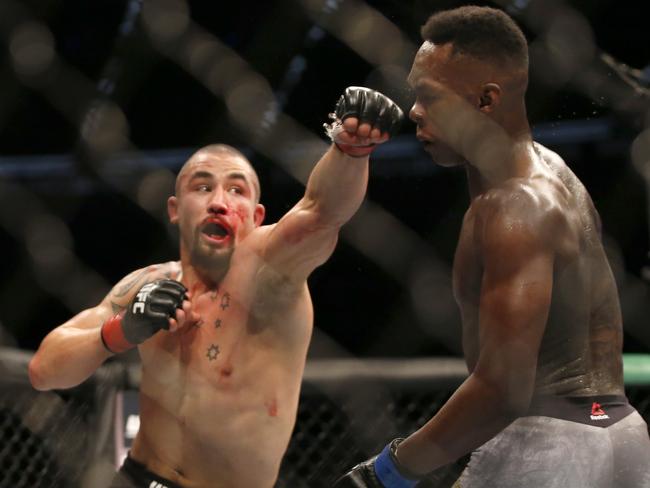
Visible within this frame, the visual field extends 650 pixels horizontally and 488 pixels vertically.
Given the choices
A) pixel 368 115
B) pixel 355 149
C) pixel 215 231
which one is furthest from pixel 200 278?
pixel 368 115

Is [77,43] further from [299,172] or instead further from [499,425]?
[499,425]

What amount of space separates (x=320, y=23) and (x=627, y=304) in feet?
4.82

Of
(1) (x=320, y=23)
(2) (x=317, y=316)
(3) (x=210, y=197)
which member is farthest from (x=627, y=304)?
(3) (x=210, y=197)

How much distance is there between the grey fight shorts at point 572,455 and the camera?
1.39 metres

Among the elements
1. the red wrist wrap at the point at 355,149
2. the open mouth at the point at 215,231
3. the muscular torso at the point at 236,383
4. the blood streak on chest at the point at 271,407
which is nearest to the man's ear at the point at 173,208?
the open mouth at the point at 215,231

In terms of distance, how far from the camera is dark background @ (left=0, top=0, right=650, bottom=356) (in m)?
3.40

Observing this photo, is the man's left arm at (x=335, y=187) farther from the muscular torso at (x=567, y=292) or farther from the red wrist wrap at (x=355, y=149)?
the muscular torso at (x=567, y=292)

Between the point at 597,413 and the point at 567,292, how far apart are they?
0.20 metres

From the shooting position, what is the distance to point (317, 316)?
362 cm

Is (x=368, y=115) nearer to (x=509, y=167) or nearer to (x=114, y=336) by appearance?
(x=509, y=167)

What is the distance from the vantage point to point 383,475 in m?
1.47

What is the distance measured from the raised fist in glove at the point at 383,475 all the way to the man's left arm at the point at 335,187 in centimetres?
50

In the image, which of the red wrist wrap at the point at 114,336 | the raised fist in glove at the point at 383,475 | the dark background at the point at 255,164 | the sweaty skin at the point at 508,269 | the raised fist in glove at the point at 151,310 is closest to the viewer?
the sweaty skin at the point at 508,269

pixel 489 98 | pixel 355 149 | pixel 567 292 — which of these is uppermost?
pixel 489 98
